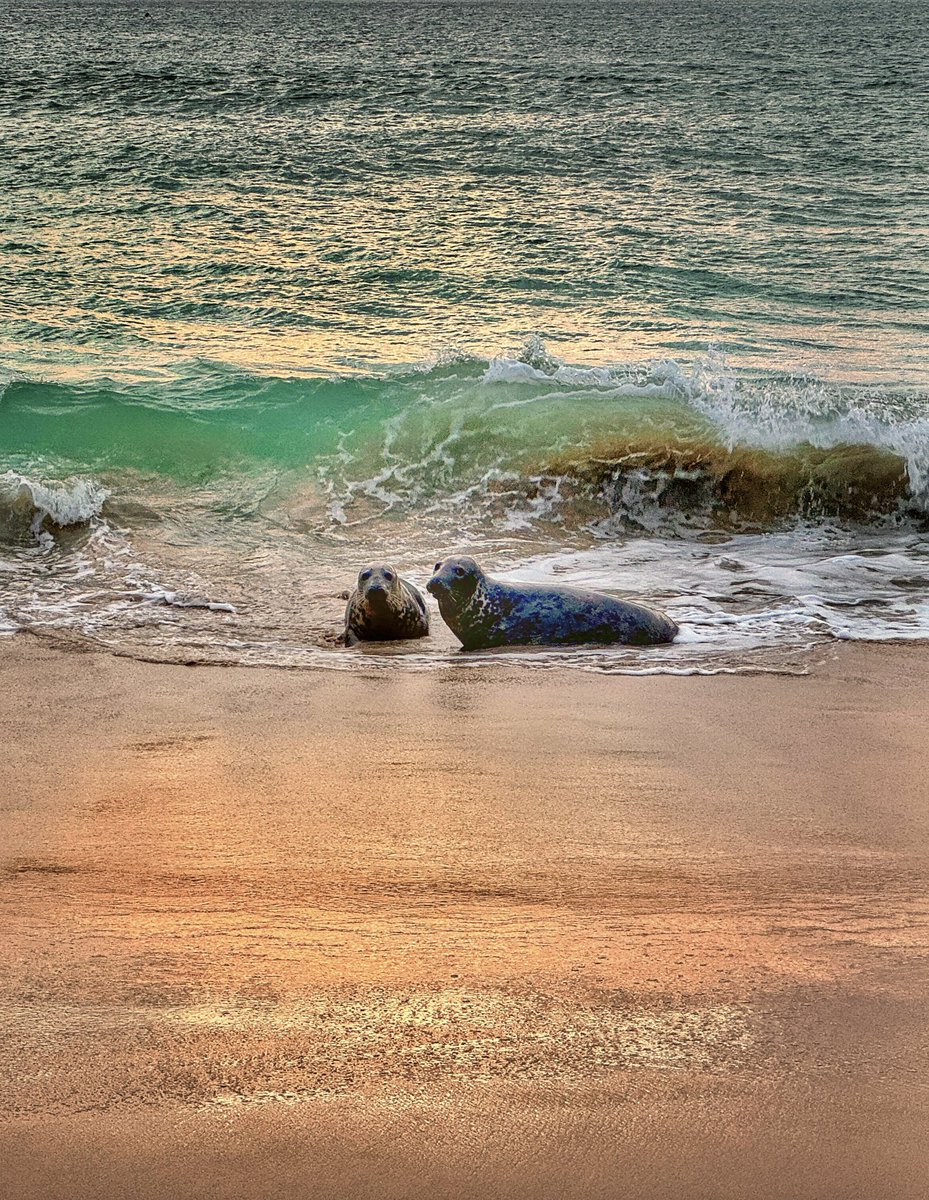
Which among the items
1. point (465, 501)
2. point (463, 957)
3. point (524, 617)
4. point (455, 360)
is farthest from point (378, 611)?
point (455, 360)

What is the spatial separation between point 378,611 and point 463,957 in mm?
3937

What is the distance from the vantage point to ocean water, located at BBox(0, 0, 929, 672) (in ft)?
27.5

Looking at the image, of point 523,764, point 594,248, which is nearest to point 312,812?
point 523,764

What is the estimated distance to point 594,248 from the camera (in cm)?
1897

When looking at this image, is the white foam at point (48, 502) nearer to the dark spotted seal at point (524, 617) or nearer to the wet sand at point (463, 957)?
the dark spotted seal at point (524, 617)

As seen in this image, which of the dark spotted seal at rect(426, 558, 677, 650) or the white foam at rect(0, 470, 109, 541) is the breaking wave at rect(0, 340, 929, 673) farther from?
the dark spotted seal at rect(426, 558, 677, 650)

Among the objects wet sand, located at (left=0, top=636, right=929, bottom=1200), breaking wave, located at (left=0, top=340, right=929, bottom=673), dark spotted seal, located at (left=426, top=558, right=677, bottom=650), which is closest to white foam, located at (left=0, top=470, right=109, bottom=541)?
breaking wave, located at (left=0, top=340, right=929, bottom=673)

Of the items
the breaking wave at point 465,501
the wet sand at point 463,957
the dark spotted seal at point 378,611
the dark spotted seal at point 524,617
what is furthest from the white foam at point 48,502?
the wet sand at point 463,957

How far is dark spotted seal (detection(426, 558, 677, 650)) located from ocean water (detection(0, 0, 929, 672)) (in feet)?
0.68

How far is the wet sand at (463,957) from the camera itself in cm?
238

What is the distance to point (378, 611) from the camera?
22.6ft

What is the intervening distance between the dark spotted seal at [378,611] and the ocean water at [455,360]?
18 cm

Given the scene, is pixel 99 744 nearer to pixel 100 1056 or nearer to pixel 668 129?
pixel 100 1056

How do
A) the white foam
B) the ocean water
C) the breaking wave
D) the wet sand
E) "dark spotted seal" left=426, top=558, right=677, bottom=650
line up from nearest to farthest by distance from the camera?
the wet sand < "dark spotted seal" left=426, top=558, right=677, bottom=650 < the breaking wave < the ocean water < the white foam
